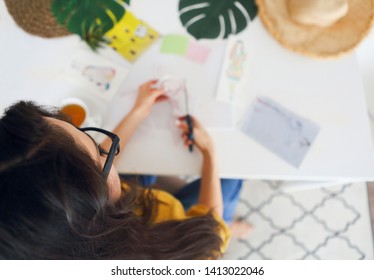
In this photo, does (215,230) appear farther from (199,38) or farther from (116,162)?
(199,38)

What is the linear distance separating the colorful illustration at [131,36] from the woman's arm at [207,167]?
0.25 metres

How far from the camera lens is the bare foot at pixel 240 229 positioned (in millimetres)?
1333

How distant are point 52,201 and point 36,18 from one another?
73 centimetres

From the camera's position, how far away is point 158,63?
0.95 meters

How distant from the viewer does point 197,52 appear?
0.95m

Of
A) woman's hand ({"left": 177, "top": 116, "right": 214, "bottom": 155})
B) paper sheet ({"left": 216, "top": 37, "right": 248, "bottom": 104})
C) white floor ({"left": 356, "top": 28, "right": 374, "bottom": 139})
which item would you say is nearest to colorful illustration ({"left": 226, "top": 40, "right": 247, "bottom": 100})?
paper sheet ({"left": 216, "top": 37, "right": 248, "bottom": 104})

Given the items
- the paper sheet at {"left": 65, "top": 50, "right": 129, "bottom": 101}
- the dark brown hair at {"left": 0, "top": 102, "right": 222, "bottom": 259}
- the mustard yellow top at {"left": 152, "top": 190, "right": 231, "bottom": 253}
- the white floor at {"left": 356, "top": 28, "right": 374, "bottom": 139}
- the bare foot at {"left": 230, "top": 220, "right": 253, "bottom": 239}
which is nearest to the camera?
the dark brown hair at {"left": 0, "top": 102, "right": 222, "bottom": 259}

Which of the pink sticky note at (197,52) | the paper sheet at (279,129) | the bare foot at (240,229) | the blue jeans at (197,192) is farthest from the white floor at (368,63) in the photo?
the bare foot at (240,229)

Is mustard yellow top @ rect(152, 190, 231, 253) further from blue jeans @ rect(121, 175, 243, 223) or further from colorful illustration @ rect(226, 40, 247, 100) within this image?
colorful illustration @ rect(226, 40, 247, 100)

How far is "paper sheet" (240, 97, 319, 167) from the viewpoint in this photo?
86cm

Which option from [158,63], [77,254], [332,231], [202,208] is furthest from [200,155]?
[332,231]

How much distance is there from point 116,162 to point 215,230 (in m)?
0.30

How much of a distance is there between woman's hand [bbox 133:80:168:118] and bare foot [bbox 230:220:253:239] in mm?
660

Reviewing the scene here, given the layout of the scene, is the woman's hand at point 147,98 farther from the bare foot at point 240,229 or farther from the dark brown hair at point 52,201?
the bare foot at point 240,229
